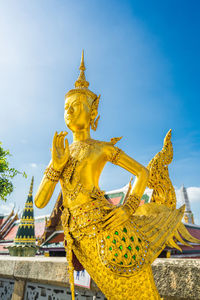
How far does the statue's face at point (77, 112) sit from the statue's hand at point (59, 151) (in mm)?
205

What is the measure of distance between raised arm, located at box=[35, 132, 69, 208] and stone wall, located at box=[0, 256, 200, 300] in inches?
36.8

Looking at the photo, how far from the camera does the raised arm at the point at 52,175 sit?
6.52 ft

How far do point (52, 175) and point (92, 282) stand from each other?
1.09 m

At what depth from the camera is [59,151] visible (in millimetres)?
2037

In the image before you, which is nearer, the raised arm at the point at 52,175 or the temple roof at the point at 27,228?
the raised arm at the point at 52,175

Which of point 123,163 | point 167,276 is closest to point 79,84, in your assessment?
point 123,163

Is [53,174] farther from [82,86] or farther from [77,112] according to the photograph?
[82,86]

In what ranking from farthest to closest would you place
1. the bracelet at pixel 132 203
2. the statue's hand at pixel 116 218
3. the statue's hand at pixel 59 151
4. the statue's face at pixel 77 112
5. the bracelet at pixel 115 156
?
the statue's face at pixel 77 112 < the bracelet at pixel 115 156 < the statue's hand at pixel 59 151 < the bracelet at pixel 132 203 < the statue's hand at pixel 116 218

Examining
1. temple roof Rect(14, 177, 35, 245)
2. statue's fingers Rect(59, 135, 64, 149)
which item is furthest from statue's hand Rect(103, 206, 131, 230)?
temple roof Rect(14, 177, 35, 245)

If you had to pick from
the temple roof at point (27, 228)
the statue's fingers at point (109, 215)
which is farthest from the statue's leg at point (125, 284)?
the temple roof at point (27, 228)

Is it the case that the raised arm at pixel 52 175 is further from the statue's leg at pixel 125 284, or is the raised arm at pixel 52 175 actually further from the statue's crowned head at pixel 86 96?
the statue's leg at pixel 125 284

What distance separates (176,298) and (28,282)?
2.06 meters

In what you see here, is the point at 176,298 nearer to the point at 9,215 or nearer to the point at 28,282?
the point at 28,282

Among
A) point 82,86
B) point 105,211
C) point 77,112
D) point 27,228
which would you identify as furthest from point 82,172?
point 27,228
